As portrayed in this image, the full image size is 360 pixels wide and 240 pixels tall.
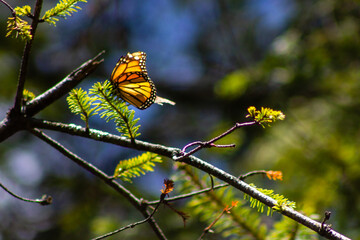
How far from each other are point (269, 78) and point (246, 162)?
60.3 inches

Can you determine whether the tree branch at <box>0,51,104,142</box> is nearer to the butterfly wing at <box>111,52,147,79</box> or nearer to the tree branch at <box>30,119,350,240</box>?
the tree branch at <box>30,119,350,240</box>

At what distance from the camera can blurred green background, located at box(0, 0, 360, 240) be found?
2.23m

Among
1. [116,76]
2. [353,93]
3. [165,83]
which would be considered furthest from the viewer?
[165,83]

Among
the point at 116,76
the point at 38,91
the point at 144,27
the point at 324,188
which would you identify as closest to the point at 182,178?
the point at 116,76

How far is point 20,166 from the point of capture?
3846 millimetres

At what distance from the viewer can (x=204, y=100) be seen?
4.40 m

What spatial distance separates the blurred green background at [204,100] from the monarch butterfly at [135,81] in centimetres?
61

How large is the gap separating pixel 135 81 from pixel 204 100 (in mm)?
3260

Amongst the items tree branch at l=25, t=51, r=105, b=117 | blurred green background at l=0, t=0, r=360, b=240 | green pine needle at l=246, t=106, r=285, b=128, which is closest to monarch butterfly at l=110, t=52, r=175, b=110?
tree branch at l=25, t=51, r=105, b=117

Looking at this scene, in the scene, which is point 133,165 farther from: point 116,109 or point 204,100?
point 204,100

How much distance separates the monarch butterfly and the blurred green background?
24.1 inches

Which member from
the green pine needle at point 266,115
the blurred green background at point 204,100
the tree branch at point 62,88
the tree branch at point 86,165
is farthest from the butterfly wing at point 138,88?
the blurred green background at point 204,100

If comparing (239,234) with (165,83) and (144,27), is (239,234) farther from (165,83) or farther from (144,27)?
(144,27)

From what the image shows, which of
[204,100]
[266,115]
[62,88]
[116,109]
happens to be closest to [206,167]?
[266,115]
